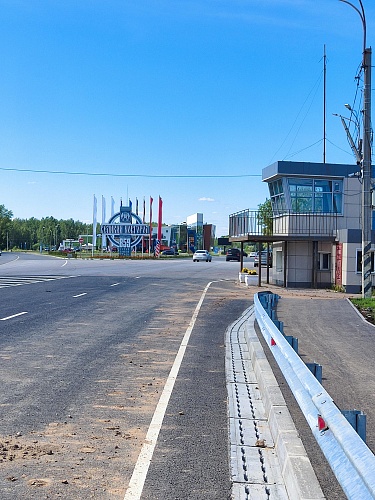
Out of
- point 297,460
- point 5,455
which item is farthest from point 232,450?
point 5,455

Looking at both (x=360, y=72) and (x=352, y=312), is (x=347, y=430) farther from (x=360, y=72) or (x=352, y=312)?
(x=360, y=72)

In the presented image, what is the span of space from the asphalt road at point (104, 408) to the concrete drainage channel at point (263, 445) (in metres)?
0.15

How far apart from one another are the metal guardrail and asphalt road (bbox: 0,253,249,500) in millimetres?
903

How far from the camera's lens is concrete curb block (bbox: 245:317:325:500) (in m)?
4.72

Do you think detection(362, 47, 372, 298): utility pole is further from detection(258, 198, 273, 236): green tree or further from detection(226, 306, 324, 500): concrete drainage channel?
detection(226, 306, 324, 500): concrete drainage channel

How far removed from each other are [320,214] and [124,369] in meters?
25.4

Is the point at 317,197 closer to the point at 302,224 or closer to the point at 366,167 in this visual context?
the point at 302,224

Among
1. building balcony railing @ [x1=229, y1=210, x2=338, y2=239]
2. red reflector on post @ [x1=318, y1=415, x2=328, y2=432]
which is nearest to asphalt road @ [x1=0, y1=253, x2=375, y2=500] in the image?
red reflector on post @ [x1=318, y1=415, x2=328, y2=432]

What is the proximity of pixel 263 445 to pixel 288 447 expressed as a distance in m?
0.76

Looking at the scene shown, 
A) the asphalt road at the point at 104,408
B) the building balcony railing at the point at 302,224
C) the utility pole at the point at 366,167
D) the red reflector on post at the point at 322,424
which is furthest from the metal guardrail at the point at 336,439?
the building balcony railing at the point at 302,224

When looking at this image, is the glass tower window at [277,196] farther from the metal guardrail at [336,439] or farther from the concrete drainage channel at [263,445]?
the metal guardrail at [336,439]

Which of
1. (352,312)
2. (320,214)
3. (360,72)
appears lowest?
(352,312)

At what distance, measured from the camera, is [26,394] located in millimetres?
8523

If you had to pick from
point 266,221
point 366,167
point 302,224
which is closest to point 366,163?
point 366,167
